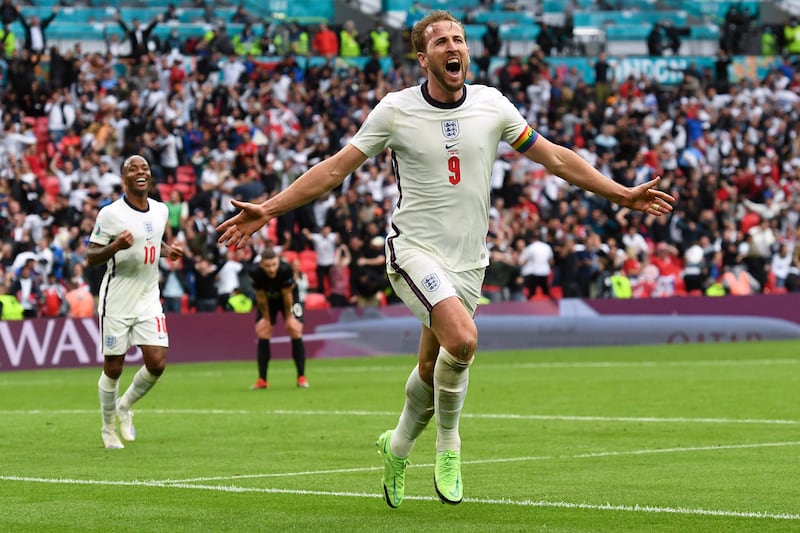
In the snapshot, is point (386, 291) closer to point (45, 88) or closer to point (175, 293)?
point (175, 293)

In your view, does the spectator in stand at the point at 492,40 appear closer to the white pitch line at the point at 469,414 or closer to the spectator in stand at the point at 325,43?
the spectator in stand at the point at 325,43

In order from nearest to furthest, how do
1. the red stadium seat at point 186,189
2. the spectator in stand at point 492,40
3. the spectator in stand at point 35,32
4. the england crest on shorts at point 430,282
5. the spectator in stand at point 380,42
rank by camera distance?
1. the england crest on shorts at point 430,282
2. the red stadium seat at point 186,189
3. the spectator in stand at point 35,32
4. the spectator in stand at point 380,42
5. the spectator in stand at point 492,40

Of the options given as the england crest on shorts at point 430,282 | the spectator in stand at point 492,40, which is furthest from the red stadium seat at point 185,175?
the england crest on shorts at point 430,282

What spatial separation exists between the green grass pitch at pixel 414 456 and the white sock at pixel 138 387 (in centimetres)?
46

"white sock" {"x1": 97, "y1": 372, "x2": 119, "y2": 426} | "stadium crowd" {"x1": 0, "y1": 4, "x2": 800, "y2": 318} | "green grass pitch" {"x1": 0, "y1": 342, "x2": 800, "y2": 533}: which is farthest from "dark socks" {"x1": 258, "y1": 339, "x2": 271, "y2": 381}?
"white sock" {"x1": 97, "y1": 372, "x2": 119, "y2": 426}

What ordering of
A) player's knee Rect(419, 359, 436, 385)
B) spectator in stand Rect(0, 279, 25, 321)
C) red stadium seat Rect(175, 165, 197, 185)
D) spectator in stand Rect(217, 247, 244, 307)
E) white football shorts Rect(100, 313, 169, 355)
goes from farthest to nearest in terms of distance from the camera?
red stadium seat Rect(175, 165, 197, 185) < spectator in stand Rect(217, 247, 244, 307) < spectator in stand Rect(0, 279, 25, 321) < white football shorts Rect(100, 313, 169, 355) < player's knee Rect(419, 359, 436, 385)

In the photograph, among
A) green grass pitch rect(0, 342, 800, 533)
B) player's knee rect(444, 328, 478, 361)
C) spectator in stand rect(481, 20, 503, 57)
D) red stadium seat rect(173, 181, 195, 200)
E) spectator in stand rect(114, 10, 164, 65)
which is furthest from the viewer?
spectator in stand rect(481, 20, 503, 57)

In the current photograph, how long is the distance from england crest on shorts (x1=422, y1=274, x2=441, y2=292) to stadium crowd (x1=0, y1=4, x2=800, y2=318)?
19.7 m

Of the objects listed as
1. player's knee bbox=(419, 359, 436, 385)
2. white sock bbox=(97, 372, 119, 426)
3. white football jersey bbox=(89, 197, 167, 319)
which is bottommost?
white sock bbox=(97, 372, 119, 426)

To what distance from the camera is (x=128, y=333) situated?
14.2m

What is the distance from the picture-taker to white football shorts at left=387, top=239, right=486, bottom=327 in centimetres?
869

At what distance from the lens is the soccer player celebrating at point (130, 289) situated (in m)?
13.9

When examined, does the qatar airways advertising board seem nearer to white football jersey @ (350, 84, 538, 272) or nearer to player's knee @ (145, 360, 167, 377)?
player's knee @ (145, 360, 167, 377)

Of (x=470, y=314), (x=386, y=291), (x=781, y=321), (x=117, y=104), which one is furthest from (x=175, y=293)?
(x=470, y=314)
